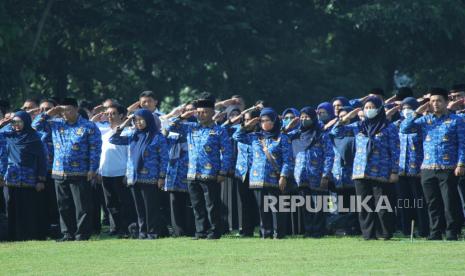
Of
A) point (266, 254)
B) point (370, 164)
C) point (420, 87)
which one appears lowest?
point (266, 254)

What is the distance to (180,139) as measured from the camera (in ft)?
64.7

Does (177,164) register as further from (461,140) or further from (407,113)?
(461,140)

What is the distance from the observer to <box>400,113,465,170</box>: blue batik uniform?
1786 centimetres

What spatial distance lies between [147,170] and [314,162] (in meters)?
2.57

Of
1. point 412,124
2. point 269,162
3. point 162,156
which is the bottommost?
point 269,162

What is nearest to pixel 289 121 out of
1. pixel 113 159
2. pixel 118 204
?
pixel 113 159

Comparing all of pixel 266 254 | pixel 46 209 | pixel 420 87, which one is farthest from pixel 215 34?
pixel 266 254

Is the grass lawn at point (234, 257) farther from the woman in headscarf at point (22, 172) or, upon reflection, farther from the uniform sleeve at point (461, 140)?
the uniform sleeve at point (461, 140)

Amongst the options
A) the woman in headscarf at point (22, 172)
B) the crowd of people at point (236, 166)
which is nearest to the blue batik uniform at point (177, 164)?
the crowd of people at point (236, 166)

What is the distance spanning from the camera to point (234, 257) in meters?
16.2

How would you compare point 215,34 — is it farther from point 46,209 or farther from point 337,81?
point 46,209

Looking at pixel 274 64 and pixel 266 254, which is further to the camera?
pixel 274 64

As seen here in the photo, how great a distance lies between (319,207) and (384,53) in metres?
16.9

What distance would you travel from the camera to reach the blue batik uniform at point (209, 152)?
1881 centimetres
